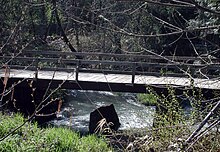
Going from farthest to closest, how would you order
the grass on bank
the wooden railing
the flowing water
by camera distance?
the flowing water < the grass on bank < the wooden railing

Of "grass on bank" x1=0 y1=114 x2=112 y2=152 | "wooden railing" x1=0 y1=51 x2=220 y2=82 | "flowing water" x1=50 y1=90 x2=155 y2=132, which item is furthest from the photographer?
"flowing water" x1=50 y1=90 x2=155 y2=132

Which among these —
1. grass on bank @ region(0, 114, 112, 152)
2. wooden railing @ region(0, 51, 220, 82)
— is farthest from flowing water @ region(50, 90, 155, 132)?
grass on bank @ region(0, 114, 112, 152)

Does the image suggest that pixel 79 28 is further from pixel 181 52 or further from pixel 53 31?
pixel 181 52

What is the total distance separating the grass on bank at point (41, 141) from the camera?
6.15 m

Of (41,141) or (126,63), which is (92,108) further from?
(41,141)

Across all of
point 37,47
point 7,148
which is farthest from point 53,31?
point 7,148

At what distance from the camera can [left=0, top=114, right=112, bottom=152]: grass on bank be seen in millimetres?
6152

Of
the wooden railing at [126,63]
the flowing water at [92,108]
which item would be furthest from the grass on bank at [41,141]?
the flowing water at [92,108]

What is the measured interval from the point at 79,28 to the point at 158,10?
5.52 m

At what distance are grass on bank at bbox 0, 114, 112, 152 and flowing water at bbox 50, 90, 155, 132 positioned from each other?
327cm

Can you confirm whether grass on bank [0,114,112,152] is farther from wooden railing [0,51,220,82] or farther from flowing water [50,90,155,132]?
flowing water [50,90,155,132]

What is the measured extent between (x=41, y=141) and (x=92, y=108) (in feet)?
27.0

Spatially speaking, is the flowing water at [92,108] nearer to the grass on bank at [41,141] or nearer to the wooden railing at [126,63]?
the wooden railing at [126,63]

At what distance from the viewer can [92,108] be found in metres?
14.7
